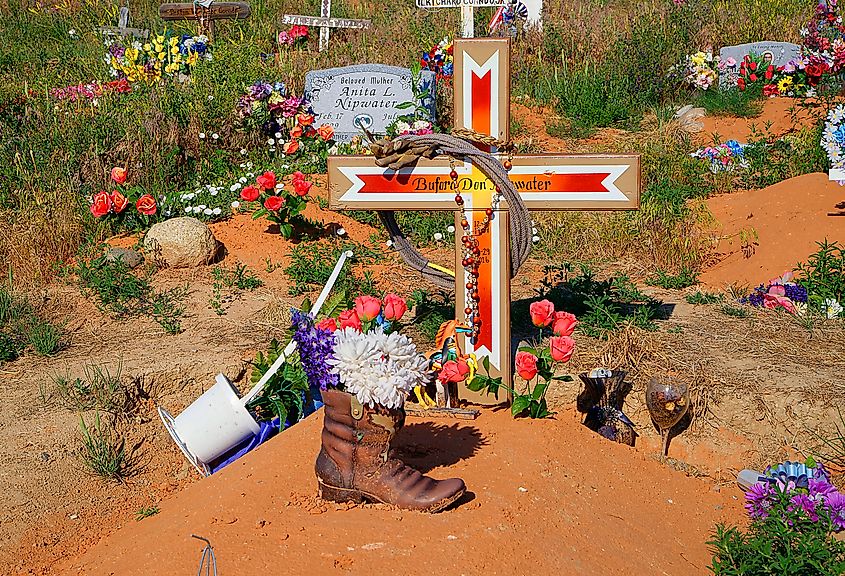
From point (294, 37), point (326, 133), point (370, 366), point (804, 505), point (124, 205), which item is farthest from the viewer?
point (294, 37)

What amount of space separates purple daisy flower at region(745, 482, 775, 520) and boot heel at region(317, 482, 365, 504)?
151 cm

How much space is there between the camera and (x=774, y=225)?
7.56 metres

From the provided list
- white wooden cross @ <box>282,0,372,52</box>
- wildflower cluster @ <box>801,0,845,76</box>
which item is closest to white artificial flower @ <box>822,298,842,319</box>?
wildflower cluster @ <box>801,0,845,76</box>

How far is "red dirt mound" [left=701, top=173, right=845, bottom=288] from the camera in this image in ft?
22.8

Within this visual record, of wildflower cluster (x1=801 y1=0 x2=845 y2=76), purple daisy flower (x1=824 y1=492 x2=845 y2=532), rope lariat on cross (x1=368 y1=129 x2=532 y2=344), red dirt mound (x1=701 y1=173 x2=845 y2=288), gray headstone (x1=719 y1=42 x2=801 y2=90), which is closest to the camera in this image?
purple daisy flower (x1=824 y1=492 x2=845 y2=532)

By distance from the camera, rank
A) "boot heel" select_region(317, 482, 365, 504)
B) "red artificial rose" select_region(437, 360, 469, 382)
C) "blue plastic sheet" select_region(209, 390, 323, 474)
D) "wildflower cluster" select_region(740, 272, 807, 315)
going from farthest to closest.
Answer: "wildflower cluster" select_region(740, 272, 807, 315), "blue plastic sheet" select_region(209, 390, 323, 474), "red artificial rose" select_region(437, 360, 469, 382), "boot heel" select_region(317, 482, 365, 504)

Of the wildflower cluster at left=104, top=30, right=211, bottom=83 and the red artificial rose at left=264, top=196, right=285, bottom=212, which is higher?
the wildflower cluster at left=104, top=30, right=211, bottom=83

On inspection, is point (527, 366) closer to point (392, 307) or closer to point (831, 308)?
point (392, 307)

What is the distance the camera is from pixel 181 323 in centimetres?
576

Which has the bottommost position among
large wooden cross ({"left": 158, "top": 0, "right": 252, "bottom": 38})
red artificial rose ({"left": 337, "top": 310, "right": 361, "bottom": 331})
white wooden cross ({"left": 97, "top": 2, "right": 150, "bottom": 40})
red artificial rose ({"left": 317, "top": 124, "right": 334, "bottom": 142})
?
red artificial rose ({"left": 337, "top": 310, "right": 361, "bottom": 331})

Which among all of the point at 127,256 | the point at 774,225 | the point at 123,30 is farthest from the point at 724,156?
the point at 123,30

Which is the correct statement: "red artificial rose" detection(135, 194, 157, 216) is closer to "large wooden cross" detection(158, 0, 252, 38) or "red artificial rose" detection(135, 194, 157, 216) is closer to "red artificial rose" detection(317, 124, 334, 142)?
"red artificial rose" detection(317, 124, 334, 142)

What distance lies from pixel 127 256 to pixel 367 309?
314cm

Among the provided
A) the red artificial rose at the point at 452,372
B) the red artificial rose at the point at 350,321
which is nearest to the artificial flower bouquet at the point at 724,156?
the red artificial rose at the point at 452,372
